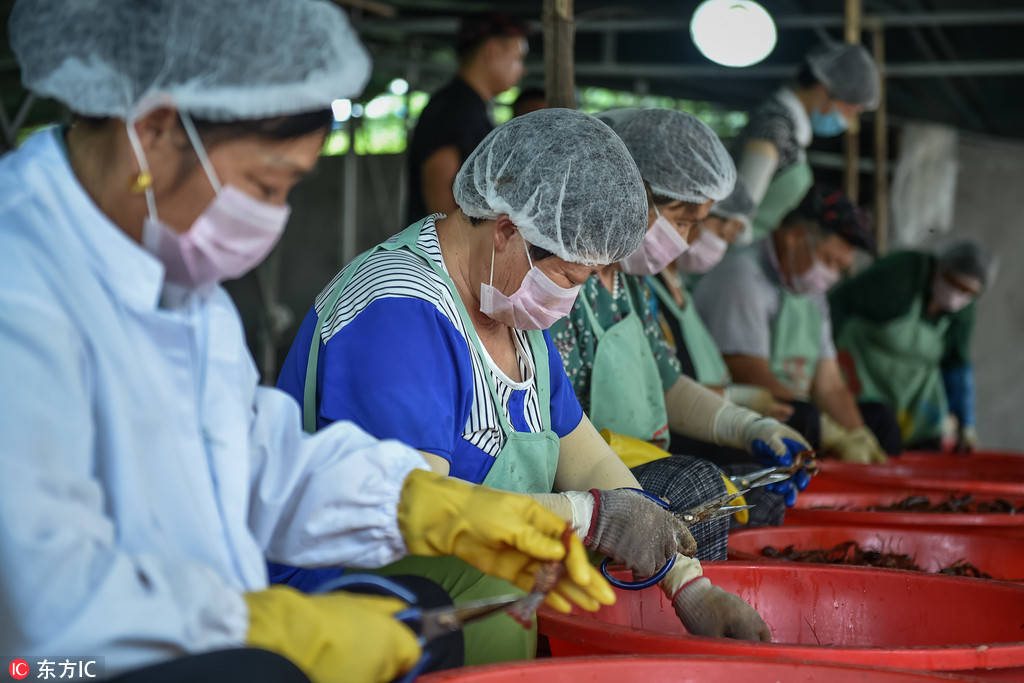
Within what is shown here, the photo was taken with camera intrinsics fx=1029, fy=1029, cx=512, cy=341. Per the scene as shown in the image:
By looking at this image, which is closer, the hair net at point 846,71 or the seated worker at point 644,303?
the seated worker at point 644,303

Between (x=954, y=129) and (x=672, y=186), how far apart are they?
6.00 m

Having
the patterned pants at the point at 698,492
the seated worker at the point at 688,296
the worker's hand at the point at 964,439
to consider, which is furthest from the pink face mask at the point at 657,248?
the worker's hand at the point at 964,439

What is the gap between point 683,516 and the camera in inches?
70.4

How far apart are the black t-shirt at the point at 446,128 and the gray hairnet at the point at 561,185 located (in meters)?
1.47

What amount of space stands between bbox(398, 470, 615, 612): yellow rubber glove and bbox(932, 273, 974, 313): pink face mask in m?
4.23

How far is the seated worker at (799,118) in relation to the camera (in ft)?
12.9

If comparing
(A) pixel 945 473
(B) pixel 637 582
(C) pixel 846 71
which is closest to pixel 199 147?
(B) pixel 637 582

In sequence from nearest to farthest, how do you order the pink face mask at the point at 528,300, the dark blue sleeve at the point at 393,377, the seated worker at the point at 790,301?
the dark blue sleeve at the point at 393,377
the pink face mask at the point at 528,300
the seated worker at the point at 790,301

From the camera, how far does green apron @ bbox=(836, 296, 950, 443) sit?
502 cm

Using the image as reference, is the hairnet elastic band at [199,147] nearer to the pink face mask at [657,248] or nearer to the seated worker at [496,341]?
the seated worker at [496,341]

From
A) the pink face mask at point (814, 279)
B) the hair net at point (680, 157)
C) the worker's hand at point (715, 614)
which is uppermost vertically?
the hair net at point (680, 157)

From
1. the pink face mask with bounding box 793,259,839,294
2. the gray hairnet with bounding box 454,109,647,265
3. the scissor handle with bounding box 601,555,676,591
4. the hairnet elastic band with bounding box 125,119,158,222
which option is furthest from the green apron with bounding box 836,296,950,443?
the hairnet elastic band with bounding box 125,119,158,222

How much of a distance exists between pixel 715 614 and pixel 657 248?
1088mm

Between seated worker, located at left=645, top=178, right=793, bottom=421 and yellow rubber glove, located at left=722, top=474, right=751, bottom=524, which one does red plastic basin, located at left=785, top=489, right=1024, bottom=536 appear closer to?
yellow rubber glove, located at left=722, top=474, right=751, bottom=524
